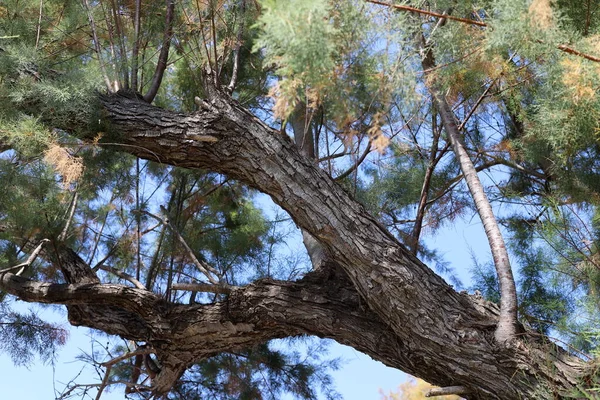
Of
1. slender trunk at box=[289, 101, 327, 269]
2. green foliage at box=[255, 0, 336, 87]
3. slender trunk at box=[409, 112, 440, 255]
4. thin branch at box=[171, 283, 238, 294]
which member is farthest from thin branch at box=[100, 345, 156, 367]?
green foliage at box=[255, 0, 336, 87]

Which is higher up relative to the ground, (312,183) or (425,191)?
(425,191)

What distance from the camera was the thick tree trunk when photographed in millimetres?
2082

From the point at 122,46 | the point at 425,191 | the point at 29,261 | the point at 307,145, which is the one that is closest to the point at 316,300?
the point at 425,191

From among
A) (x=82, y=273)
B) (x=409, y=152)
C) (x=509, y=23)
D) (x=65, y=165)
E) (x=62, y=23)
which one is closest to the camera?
(x=509, y=23)

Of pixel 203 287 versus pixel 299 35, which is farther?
pixel 203 287

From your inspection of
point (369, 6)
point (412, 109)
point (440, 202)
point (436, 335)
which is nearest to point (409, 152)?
point (440, 202)

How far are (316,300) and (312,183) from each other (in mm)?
383

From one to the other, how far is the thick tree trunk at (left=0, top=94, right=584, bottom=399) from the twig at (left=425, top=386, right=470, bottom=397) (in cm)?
2

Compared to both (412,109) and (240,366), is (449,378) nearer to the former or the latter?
(412,109)

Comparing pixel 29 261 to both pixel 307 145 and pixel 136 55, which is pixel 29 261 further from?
pixel 307 145

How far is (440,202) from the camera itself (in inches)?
131

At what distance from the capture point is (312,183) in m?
2.19

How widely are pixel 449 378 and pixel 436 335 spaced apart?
14cm

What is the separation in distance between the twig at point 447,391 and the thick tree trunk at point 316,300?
0.02 meters
